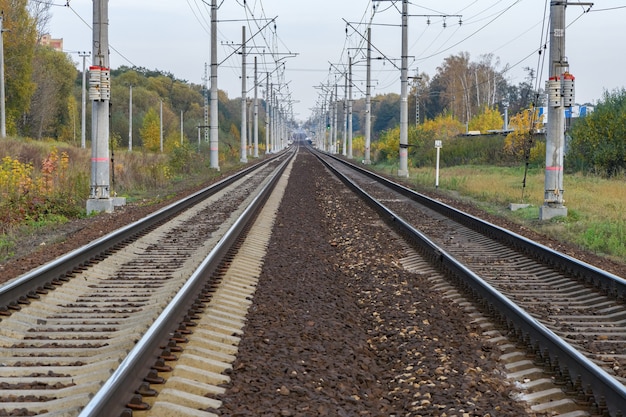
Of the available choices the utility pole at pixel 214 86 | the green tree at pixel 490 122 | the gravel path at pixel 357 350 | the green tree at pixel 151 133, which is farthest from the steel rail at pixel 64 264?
the green tree at pixel 490 122

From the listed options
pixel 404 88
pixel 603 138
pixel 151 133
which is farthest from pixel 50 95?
pixel 603 138

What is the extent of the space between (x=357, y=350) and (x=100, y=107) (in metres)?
13.7

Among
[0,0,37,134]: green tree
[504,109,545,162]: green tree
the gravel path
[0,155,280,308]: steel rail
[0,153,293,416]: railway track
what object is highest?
[0,0,37,134]: green tree

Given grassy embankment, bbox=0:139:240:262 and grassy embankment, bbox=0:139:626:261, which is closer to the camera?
grassy embankment, bbox=0:139:626:261

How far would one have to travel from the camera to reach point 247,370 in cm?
578

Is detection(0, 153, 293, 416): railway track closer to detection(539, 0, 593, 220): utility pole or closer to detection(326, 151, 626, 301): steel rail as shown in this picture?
detection(326, 151, 626, 301): steel rail

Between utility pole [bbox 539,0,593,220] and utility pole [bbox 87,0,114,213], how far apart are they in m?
10.2

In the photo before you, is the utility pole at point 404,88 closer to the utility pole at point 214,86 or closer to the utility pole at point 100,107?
the utility pole at point 214,86

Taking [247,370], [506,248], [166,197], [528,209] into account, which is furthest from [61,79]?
[247,370]

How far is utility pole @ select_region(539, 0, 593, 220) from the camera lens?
1723cm

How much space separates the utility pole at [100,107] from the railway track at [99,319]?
526cm

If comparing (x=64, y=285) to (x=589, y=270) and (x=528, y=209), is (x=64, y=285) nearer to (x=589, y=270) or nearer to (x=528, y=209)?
(x=589, y=270)

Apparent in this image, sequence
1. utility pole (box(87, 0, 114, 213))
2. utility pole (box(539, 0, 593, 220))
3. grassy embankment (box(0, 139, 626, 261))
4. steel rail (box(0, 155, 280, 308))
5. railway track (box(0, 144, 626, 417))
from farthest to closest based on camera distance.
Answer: utility pole (box(87, 0, 114, 213))
utility pole (box(539, 0, 593, 220))
grassy embankment (box(0, 139, 626, 261))
steel rail (box(0, 155, 280, 308))
railway track (box(0, 144, 626, 417))

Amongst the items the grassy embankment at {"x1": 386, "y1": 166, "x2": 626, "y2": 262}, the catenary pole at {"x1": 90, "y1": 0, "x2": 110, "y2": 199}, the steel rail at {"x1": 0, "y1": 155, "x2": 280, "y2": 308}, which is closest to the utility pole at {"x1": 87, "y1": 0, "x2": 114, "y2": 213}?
the catenary pole at {"x1": 90, "y1": 0, "x2": 110, "y2": 199}
